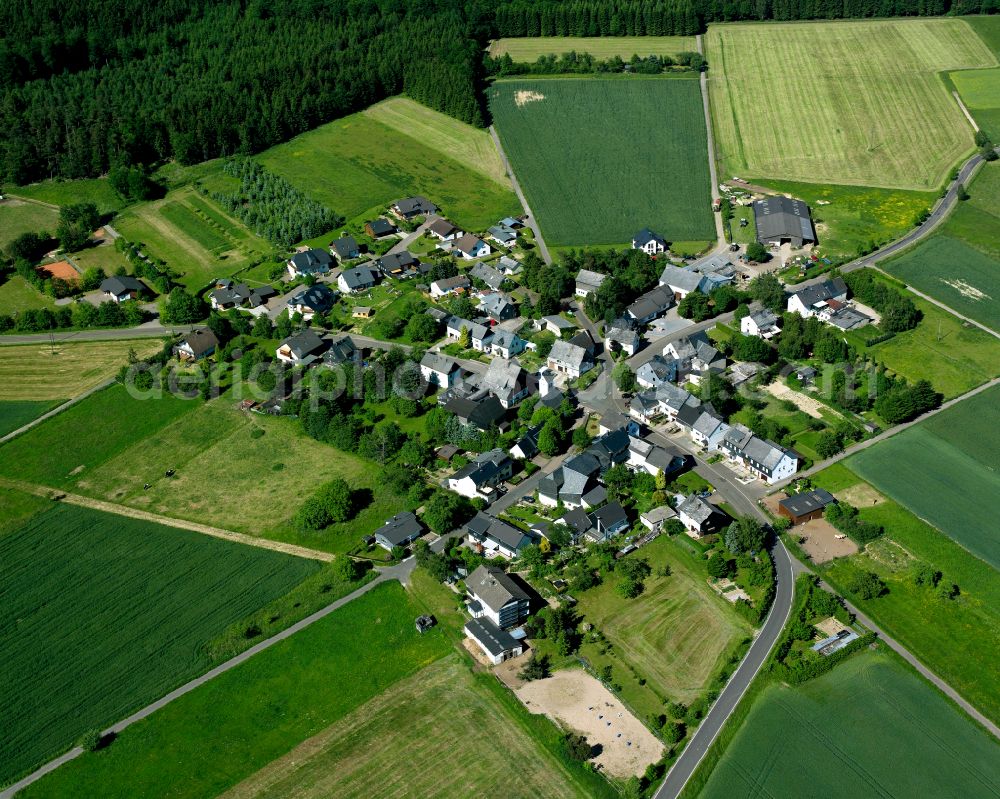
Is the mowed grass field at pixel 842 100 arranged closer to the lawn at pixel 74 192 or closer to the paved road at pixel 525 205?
the paved road at pixel 525 205

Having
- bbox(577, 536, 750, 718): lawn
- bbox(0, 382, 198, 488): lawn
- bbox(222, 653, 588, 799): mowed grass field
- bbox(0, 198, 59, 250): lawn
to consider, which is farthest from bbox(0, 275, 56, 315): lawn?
bbox(577, 536, 750, 718): lawn

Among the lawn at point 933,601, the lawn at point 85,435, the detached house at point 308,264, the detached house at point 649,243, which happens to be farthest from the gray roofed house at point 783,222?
A: the lawn at point 85,435

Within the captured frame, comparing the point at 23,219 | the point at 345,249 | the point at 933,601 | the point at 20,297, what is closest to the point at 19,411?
the point at 20,297

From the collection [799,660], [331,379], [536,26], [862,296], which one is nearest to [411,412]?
[331,379]

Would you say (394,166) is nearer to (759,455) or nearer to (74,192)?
(74,192)

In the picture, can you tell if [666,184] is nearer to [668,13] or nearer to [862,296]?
[862,296]

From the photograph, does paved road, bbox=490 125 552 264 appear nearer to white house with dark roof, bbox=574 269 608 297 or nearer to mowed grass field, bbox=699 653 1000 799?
white house with dark roof, bbox=574 269 608 297
